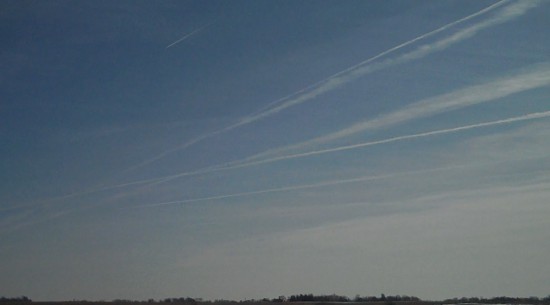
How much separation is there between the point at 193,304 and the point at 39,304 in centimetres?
4636

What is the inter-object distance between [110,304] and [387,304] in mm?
82522

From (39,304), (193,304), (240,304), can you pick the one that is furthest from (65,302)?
(240,304)

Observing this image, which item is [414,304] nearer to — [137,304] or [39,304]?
[137,304]

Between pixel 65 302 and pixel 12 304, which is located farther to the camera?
pixel 65 302

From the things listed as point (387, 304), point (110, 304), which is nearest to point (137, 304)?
point (110, 304)

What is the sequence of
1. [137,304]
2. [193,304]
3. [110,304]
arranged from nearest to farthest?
1. [110,304]
2. [137,304]
3. [193,304]

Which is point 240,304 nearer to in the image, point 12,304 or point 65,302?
point 65,302

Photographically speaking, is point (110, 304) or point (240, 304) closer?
point (110, 304)

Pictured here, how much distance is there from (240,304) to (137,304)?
1386 inches

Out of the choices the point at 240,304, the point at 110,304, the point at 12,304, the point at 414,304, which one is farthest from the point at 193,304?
the point at 414,304

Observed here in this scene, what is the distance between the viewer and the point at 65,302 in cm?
17888

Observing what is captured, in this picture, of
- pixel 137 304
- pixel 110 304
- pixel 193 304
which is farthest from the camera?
pixel 193 304

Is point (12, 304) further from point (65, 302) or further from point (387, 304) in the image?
point (387, 304)

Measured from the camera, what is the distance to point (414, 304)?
19625 centimetres
